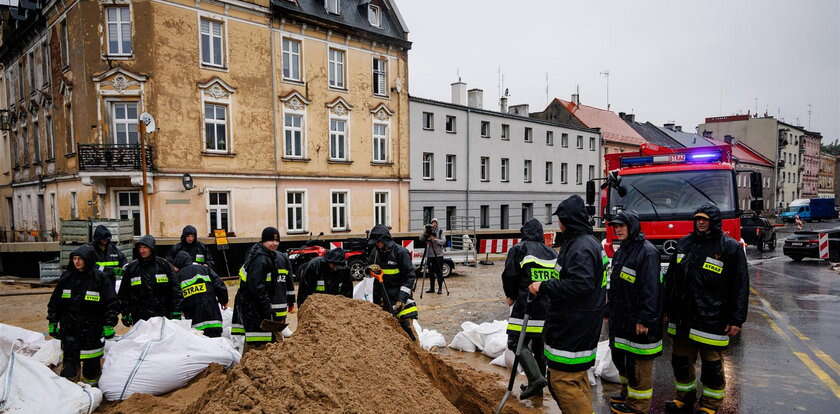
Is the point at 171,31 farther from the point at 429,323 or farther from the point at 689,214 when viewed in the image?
the point at 689,214

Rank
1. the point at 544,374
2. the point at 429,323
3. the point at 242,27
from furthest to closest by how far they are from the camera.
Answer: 1. the point at 242,27
2. the point at 429,323
3. the point at 544,374

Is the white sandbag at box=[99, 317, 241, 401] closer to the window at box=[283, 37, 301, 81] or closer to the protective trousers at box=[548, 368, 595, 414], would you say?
the protective trousers at box=[548, 368, 595, 414]

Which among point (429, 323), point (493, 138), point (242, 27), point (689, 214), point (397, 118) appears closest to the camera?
point (689, 214)

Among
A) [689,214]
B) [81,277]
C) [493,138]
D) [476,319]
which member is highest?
[493,138]

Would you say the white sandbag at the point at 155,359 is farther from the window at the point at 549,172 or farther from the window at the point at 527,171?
the window at the point at 549,172

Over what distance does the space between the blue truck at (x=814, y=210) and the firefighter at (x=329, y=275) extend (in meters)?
56.8

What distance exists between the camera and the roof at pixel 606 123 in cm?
3894

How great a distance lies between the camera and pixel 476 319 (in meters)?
9.40

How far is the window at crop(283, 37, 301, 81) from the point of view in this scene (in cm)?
2020

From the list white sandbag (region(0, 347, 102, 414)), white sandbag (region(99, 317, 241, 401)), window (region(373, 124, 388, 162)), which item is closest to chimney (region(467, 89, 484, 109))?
window (region(373, 124, 388, 162))

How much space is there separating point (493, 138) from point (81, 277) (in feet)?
83.6

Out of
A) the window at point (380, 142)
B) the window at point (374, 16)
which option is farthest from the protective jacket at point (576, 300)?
the window at point (374, 16)

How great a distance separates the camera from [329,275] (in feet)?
22.2

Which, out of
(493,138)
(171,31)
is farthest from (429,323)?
(493,138)
